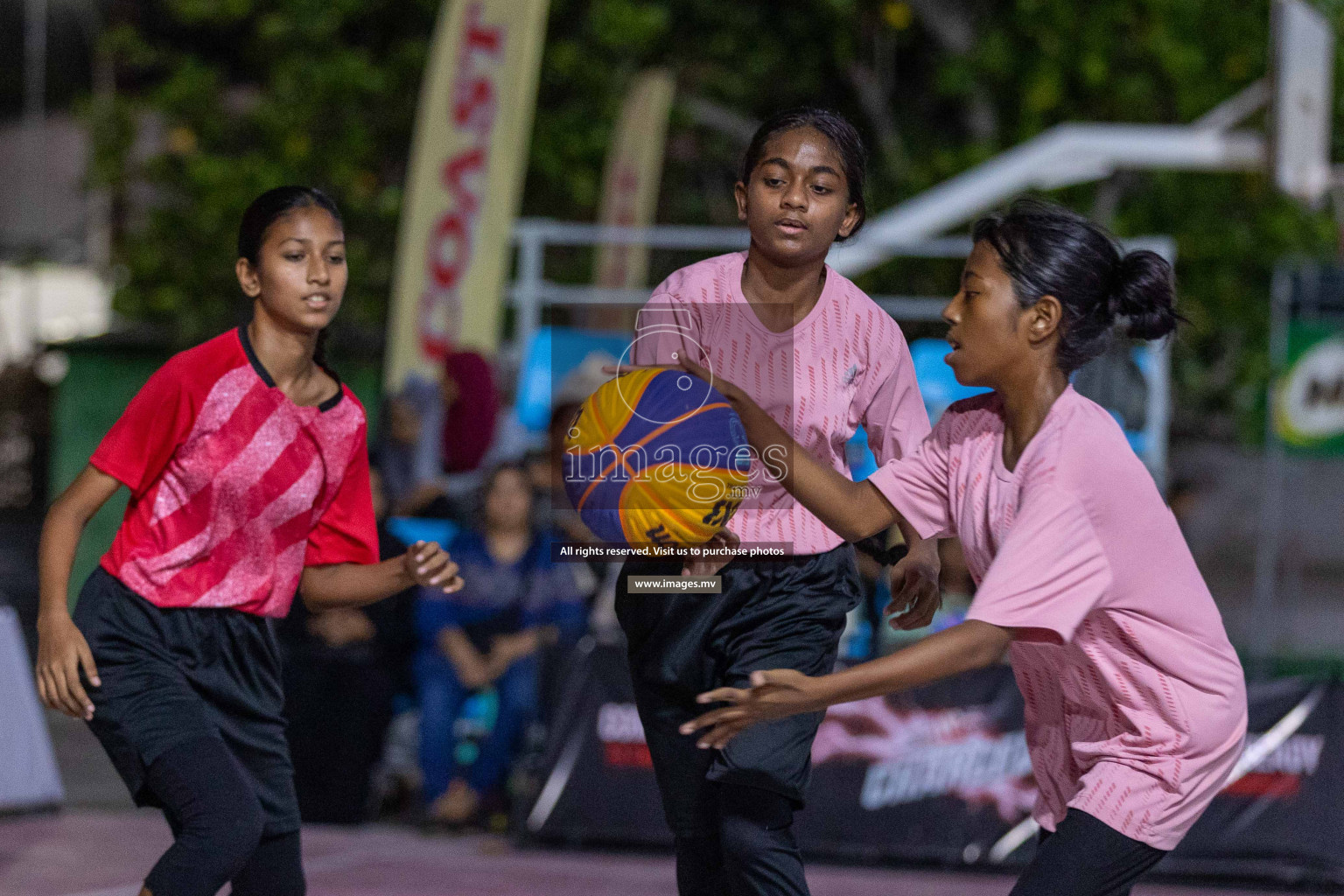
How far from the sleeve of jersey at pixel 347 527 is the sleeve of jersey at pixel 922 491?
4.07 ft

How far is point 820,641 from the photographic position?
331cm

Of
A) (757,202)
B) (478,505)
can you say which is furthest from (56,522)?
(478,505)

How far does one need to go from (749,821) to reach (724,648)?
1.18 ft

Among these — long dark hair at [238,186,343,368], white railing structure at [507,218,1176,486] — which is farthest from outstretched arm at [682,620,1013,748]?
white railing structure at [507,218,1176,486]

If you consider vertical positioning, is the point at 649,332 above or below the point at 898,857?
above

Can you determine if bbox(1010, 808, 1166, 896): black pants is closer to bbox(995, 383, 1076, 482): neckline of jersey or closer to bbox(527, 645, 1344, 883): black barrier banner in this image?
bbox(995, 383, 1076, 482): neckline of jersey

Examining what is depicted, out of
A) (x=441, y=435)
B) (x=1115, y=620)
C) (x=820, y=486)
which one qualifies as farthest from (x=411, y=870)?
(x=1115, y=620)

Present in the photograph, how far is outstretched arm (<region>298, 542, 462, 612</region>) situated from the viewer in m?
3.24

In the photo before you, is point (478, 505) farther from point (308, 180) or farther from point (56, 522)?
point (308, 180)

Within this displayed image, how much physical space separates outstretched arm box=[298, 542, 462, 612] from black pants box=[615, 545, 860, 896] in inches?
15.7

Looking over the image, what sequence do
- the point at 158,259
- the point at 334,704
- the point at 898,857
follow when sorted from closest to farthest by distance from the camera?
the point at 898,857, the point at 334,704, the point at 158,259

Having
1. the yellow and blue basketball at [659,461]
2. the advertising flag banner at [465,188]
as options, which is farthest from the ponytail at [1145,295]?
the advertising flag banner at [465,188]

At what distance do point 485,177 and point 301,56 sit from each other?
→ 7.07 metres

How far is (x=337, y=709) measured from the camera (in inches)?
266
